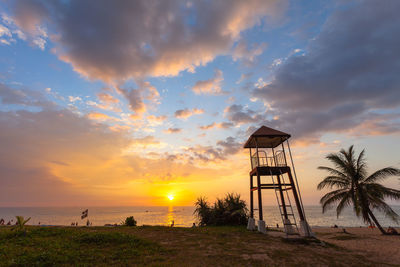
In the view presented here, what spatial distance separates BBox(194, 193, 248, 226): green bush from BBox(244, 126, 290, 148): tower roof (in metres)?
6.40

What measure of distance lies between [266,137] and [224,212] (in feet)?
29.0

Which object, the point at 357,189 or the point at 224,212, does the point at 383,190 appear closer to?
the point at 357,189

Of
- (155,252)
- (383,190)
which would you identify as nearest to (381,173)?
(383,190)

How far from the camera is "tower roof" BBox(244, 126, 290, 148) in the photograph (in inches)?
678

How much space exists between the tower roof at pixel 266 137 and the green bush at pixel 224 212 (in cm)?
640

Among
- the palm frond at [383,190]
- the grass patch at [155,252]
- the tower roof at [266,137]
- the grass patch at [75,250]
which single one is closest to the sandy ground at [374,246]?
the grass patch at [155,252]

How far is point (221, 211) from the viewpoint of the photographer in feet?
69.1

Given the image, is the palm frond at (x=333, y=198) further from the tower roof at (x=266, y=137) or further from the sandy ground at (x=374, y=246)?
the tower roof at (x=266, y=137)

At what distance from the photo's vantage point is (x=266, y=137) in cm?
1777

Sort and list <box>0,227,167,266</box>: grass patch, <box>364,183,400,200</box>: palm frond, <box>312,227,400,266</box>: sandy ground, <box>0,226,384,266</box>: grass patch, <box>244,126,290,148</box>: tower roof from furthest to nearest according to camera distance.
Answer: <box>364,183,400,200</box>: palm frond
<box>244,126,290,148</box>: tower roof
<box>312,227,400,266</box>: sandy ground
<box>0,226,384,266</box>: grass patch
<box>0,227,167,266</box>: grass patch

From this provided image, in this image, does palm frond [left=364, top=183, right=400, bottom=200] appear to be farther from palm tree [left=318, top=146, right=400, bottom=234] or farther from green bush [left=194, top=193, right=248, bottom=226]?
green bush [left=194, top=193, right=248, bottom=226]

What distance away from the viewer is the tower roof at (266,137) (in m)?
17.2

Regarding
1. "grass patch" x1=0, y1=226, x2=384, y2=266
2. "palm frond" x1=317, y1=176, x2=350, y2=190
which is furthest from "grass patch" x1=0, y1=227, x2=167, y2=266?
"palm frond" x1=317, y1=176, x2=350, y2=190

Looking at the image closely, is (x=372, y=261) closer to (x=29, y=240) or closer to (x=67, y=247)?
(x=67, y=247)
